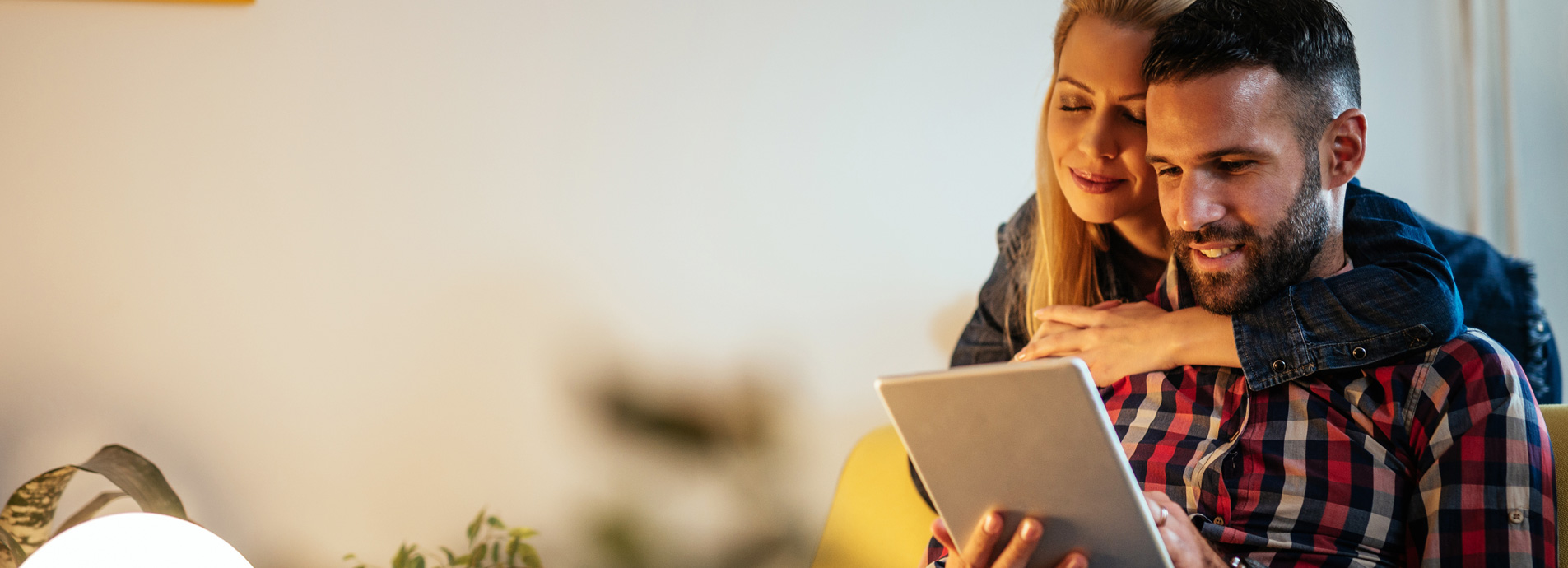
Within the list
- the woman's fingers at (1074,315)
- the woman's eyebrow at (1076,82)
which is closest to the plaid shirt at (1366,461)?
the woman's fingers at (1074,315)

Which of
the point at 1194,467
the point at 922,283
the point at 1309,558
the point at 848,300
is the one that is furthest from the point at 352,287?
the point at 1309,558

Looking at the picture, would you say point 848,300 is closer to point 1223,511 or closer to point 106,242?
point 1223,511

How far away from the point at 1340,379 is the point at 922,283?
A: 85cm

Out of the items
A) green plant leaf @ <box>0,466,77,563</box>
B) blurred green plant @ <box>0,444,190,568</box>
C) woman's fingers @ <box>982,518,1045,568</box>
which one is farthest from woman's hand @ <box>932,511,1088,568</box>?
green plant leaf @ <box>0,466,77,563</box>

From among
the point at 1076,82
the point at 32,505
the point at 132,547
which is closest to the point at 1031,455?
the point at 1076,82

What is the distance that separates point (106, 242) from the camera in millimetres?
1599

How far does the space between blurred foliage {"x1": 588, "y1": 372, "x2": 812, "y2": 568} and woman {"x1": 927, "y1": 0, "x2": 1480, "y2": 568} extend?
17.7 inches

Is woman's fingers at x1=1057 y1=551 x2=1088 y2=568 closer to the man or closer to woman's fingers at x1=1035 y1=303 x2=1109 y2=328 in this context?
the man

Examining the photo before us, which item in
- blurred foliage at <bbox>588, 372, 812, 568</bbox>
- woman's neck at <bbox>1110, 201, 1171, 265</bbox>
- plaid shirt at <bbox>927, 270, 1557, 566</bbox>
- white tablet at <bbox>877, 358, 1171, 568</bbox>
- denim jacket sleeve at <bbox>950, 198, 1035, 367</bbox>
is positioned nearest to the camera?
white tablet at <bbox>877, 358, 1171, 568</bbox>

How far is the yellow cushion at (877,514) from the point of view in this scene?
1445mm

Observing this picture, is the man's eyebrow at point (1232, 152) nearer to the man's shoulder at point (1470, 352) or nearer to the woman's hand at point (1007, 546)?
the man's shoulder at point (1470, 352)

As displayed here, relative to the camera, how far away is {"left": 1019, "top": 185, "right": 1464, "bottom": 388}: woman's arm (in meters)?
0.93

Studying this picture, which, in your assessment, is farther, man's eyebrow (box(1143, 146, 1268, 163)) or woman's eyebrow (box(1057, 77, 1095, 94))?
woman's eyebrow (box(1057, 77, 1095, 94))

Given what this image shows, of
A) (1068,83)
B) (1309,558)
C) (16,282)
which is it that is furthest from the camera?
(16,282)
